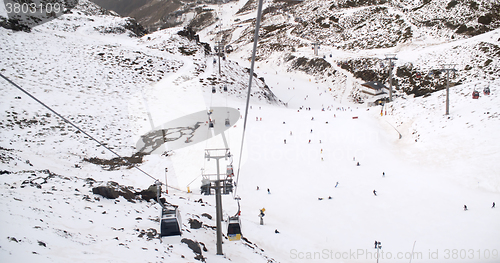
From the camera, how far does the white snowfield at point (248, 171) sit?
1120 centimetres

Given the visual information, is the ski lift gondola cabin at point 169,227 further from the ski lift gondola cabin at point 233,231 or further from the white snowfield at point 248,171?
the ski lift gondola cabin at point 233,231

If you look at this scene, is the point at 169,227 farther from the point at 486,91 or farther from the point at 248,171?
the point at 486,91

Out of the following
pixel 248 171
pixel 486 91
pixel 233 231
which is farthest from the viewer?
pixel 486 91

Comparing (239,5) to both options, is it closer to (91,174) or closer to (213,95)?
(213,95)

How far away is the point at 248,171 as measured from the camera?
2497 centimetres

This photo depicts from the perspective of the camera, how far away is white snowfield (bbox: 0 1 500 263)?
36.8ft

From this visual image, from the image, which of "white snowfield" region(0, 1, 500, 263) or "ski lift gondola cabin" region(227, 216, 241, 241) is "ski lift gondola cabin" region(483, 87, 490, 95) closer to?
"white snowfield" region(0, 1, 500, 263)

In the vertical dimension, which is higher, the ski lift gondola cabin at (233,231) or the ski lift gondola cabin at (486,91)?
the ski lift gondola cabin at (486,91)

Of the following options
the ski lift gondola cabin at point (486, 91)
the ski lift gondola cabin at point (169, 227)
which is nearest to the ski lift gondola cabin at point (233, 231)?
the ski lift gondola cabin at point (169, 227)

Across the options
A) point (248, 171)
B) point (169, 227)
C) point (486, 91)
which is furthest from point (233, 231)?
point (486, 91)

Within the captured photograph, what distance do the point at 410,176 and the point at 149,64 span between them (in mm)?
44041

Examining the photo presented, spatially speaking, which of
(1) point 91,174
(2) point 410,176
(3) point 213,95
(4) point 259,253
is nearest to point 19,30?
(3) point 213,95

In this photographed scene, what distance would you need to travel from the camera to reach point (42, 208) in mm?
10570

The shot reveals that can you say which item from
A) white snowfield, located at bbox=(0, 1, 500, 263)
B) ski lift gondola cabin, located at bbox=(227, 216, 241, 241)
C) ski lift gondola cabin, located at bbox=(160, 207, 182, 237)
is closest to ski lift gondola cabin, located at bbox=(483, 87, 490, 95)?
white snowfield, located at bbox=(0, 1, 500, 263)
